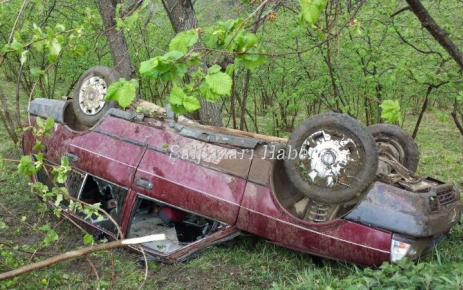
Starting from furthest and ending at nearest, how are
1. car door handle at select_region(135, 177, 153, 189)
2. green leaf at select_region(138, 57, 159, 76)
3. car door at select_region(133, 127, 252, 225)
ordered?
car door handle at select_region(135, 177, 153, 189) → car door at select_region(133, 127, 252, 225) → green leaf at select_region(138, 57, 159, 76)

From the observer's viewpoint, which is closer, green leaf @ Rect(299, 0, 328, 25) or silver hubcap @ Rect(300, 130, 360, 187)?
green leaf @ Rect(299, 0, 328, 25)

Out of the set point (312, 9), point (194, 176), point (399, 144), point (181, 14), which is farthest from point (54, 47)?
point (399, 144)

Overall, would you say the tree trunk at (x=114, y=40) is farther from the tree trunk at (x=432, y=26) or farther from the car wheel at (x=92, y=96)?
the tree trunk at (x=432, y=26)

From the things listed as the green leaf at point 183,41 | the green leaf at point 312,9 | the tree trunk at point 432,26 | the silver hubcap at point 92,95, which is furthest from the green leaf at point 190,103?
the silver hubcap at point 92,95

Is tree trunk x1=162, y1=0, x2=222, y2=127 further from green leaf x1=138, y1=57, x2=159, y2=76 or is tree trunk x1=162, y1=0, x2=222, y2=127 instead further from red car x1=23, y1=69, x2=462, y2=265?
green leaf x1=138, y1=57, x2=159, y2=76

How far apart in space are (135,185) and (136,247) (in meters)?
0.66

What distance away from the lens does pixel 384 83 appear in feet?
28.0

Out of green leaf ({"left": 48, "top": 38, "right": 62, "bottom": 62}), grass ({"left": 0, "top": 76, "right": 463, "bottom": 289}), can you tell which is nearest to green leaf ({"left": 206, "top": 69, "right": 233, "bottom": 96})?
green leaf ({"left": 48, "top": 38, "right": 62, "bottom": 62})

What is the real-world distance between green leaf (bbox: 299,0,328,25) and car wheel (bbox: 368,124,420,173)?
130 inches

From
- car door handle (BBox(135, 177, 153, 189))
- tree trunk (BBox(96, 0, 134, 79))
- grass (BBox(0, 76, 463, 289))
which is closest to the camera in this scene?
grass (BBox(0, 76, 463, 289))

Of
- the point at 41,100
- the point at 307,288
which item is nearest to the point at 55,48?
the point at 307,288

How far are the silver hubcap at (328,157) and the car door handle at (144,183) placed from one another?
159 centimetres

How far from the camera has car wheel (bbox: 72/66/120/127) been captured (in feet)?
19.2

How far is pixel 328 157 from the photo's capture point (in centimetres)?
430
